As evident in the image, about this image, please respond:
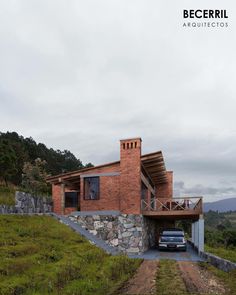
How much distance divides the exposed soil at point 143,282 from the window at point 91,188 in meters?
9.73

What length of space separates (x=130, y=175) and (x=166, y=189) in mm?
15378

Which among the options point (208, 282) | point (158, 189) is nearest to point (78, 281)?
point (208, 282)

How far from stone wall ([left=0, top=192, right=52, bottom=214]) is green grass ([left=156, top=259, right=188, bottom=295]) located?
34.7ft

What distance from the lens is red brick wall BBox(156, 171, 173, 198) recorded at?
37.3 meters

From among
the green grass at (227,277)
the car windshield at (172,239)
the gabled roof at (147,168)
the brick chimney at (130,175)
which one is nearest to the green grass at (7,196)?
the gabled roof at (147,168)

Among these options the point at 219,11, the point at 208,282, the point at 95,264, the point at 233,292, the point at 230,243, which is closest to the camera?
the point at 233,292

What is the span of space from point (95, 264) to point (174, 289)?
14.7 ft

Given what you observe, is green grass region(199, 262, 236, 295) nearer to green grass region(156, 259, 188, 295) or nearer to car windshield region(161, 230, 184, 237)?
green grass region(156, 259, 188, 295)

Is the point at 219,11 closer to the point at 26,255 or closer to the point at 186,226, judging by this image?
the point at 26,255

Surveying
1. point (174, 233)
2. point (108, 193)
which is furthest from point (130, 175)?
point (174, 233)

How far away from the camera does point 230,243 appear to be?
45.8 metres

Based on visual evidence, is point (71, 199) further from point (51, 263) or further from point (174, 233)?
point (51, 263)

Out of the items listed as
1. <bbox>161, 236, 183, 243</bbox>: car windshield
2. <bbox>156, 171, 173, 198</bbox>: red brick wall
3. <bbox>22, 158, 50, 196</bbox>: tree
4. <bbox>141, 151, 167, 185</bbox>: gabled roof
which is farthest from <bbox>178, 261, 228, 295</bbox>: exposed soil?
<bbox>22, 158, 50, 196</bbox>: tree

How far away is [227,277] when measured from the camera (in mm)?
13312
